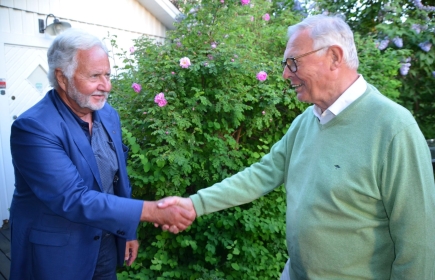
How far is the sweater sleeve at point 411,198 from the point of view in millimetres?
1385

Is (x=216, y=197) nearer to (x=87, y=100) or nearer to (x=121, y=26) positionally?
(x=87, y=100)

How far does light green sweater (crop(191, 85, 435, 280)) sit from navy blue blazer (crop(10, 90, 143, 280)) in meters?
0.92

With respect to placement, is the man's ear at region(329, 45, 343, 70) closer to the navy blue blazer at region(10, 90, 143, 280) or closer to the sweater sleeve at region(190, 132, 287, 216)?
the sweater sleeve at region(190, 132, 287, 216)

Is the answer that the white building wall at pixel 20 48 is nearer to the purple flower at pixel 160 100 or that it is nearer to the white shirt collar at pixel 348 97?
the purple flower at pixel 160 100

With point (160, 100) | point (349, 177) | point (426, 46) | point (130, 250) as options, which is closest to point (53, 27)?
point (160, 100)

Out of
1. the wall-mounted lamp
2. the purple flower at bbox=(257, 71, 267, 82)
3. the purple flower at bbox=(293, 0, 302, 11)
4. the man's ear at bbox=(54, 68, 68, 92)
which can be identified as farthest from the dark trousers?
the purple flower at bbox=(293, 0, 302, 11)

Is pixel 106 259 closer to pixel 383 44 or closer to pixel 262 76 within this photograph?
pixel 262 76

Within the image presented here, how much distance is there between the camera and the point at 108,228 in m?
1.81

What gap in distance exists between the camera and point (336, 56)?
1677mm

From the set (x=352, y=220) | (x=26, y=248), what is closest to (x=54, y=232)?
(x=26, y=248)

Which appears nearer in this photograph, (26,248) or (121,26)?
(26,248)

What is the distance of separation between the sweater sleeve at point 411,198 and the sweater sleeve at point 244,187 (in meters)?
0.74

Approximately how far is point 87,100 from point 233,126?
160 cm

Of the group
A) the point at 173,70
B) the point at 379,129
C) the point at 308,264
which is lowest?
the point at 308,264
